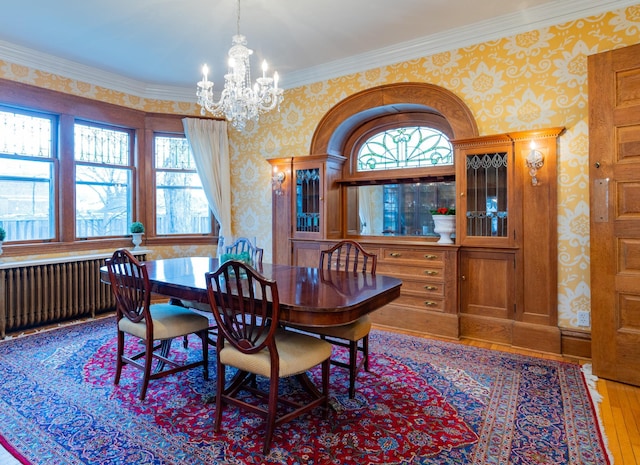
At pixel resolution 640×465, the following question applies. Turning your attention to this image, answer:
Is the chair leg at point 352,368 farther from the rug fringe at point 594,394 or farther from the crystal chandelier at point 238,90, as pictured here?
the crystal chandelier at point 238,90

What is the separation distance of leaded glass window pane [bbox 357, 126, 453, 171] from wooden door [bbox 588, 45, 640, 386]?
4.97 ft

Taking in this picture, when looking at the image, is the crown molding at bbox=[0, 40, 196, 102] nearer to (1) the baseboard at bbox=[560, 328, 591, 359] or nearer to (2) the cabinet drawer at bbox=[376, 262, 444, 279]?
(2) the cabinet drawer at bbox=[376, 262, 444, 279]

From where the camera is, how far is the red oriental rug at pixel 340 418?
→ 6.21ft

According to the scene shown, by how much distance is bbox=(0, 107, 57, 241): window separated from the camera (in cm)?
403

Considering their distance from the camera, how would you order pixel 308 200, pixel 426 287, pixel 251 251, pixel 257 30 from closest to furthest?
pixel 251 251
pixel 257 30
pixel 426 287
pixel 308 200

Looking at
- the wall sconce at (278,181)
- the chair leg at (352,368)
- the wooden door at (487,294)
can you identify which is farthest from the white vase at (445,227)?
the wall sconce at (278,181)

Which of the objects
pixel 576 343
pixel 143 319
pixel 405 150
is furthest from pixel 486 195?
pixel 143 319

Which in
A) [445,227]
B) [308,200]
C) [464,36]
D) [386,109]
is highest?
[464,36]

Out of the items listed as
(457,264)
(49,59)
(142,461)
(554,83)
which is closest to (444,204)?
(457,264)

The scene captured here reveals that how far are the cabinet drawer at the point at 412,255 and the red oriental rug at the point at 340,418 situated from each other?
1.02 meters

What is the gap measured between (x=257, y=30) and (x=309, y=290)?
8.96 feet

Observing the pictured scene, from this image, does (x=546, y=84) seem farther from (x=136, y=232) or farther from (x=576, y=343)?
(x=136, y=232)

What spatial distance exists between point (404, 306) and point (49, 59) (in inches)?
188

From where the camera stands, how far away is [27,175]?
4203mm
